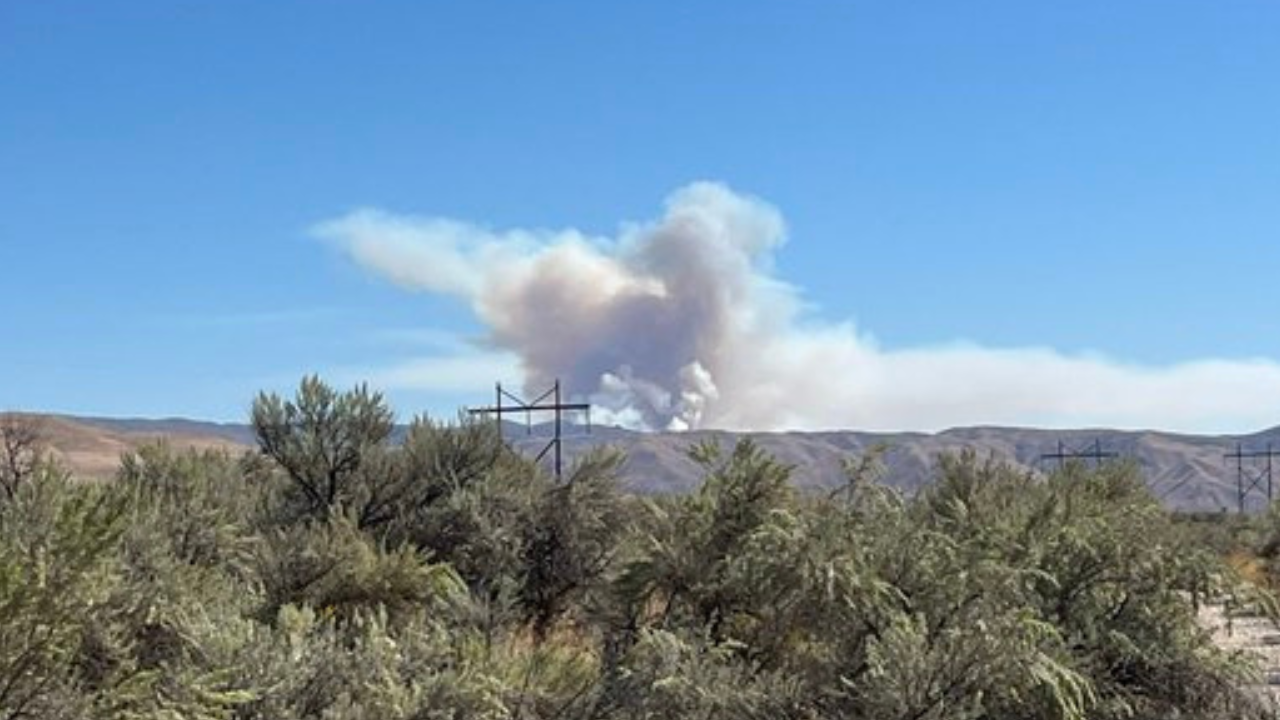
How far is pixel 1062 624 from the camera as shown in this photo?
1216cm

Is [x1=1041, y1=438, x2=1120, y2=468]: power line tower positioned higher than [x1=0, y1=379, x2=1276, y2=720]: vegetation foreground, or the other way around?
[x1=1041, y1=438, x2=1120, y2=468]: power line tower

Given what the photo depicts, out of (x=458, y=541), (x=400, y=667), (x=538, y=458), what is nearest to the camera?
(x=400, y=667)

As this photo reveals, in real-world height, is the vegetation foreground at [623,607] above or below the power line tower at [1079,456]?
below

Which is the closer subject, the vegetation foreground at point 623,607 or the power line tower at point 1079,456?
the vegetation foreground at point 623,607

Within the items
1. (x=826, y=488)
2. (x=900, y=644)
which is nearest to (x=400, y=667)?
(x=900, y=644)

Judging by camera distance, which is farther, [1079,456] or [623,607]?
[1079,456]

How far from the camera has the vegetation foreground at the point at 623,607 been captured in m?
8.29

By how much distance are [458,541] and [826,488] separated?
4.82 meters

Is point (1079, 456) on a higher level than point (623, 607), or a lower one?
higher

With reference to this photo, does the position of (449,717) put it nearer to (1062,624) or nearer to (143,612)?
(143,612)

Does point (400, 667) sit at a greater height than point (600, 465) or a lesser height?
lesser

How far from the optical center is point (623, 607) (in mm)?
12352

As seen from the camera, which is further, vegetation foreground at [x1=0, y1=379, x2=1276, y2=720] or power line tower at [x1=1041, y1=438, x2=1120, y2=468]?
power line tower at [x1=1041, y1=438, x2=1120, y2=468]

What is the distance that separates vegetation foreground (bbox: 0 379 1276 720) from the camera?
8.29m
